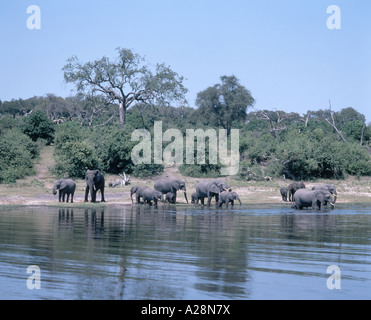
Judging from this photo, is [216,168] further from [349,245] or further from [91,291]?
[91,291]

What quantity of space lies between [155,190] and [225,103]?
37.0 meters

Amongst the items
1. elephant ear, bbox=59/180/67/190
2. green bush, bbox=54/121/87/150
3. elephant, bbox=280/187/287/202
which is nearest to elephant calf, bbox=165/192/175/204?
elephant ear, bbox=59/180/67/190

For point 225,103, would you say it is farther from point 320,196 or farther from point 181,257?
Answer: point 181,257

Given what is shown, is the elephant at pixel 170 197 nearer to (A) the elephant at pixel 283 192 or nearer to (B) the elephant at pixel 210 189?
(B) the elephant at pixel 210 189

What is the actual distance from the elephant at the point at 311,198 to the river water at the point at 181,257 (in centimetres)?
707

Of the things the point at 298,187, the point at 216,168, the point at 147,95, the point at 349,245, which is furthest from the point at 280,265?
the point at 147,95

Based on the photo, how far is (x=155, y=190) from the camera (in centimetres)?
3112

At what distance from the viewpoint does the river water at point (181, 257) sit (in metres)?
9.96

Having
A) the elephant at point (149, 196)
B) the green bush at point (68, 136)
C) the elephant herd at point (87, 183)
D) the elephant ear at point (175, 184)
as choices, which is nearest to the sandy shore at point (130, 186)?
the elephant herd at point (87, 183)

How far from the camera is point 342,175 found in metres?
44.5

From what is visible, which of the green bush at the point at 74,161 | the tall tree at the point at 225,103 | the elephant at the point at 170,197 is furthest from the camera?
the tall tree at the point at 225,103

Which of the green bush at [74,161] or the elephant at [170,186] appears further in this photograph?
the green bush at [74,161]

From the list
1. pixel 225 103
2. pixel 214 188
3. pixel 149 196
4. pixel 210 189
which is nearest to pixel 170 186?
pixel 210 189

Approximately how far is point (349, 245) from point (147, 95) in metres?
42.2
